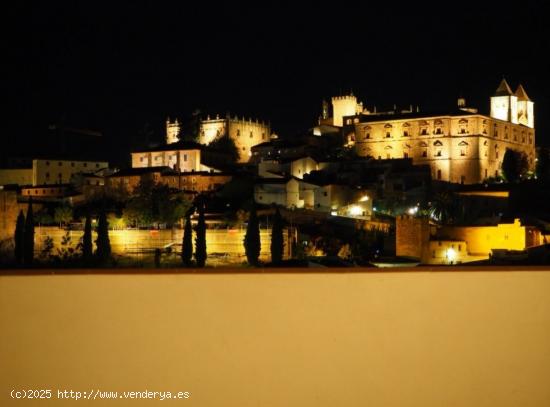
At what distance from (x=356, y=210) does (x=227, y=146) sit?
11017mm

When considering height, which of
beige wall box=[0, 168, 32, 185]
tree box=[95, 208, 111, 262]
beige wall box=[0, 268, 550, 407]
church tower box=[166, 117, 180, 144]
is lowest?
beige wall box=[0, 268, 550, 407]

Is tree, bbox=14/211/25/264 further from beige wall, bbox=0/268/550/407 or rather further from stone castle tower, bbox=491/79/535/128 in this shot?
stone castle tower, bbox=491/79/535/128

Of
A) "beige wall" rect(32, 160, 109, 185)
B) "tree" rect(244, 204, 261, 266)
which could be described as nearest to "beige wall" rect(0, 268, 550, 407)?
"tree" rect(244, 204, 261, 266)

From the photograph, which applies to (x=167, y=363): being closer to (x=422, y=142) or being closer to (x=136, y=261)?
(x=136, y=261)

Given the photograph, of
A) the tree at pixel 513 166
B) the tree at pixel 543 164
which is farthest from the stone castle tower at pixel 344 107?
the tree at pixel 543 164

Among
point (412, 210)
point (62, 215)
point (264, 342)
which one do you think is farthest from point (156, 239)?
point (264, 342)

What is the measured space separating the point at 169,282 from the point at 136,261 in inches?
407

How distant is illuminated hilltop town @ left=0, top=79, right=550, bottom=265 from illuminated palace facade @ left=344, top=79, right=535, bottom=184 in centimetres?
5

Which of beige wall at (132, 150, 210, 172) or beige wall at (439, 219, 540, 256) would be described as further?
beige wall at (132, 150, 210, 172)

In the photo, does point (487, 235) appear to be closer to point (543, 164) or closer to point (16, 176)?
point (543, 164)

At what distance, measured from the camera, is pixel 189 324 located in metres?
3.37

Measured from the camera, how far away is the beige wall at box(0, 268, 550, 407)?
334 centimetres

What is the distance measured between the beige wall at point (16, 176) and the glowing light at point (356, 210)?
37.5 ft

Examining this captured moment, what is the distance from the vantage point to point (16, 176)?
979 inches
